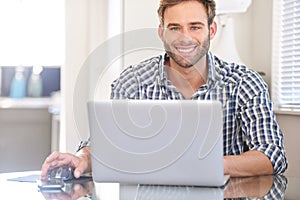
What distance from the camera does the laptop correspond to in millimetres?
1261

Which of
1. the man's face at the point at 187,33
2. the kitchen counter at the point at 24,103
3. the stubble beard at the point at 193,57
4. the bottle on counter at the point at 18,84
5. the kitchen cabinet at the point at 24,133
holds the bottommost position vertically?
the kitchen cabinet at the point at 24,133

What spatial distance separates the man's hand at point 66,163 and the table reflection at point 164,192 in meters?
0.09

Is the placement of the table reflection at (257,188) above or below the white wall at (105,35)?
below

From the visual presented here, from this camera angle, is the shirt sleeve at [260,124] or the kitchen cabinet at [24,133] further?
the kitchen cabinet at [24,133]

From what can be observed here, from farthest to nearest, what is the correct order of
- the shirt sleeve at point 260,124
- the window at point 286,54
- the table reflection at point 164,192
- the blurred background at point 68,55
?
the blurred background at point 68,55 < the window at point 286,54 < the shirt sleeve at point 260,124 < the table reflection at point 164,192

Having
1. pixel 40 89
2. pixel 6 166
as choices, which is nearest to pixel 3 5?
pixel 40 89

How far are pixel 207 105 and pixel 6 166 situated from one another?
2.73 metres

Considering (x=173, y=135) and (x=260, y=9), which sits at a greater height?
(x=260, y=9)

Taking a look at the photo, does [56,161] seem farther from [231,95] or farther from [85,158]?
[231,95]

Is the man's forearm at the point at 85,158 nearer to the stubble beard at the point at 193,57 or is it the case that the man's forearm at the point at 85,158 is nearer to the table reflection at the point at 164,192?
the table reflection at the point at 164,192

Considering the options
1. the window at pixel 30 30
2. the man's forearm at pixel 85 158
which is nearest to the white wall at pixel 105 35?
the window at pixel 30 30

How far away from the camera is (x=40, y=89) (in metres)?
3.68

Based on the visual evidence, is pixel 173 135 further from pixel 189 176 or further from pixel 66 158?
pixel 66 158

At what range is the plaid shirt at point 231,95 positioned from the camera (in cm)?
178
